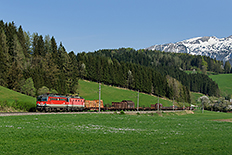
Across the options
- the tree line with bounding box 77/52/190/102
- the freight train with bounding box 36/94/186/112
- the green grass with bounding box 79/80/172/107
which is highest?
the tree line with bounding box 77/52/190/102

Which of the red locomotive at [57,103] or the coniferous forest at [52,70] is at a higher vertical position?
the coniferous forest at [52,70]

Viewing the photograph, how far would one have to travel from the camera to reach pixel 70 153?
1686cm

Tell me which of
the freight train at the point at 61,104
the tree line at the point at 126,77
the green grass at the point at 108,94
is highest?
the tree line at the point at 126,77

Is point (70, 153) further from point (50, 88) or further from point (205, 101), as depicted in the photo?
point (205, 101)

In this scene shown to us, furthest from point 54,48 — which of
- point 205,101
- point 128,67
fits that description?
point 205,101

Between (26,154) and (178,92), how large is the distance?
185956 mm

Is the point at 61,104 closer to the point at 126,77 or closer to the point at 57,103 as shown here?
the point at 57,103

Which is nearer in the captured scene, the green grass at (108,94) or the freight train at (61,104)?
the freight train at (61,104)

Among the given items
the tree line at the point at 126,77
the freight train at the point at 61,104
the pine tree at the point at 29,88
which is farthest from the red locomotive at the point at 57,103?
the tree line at the point at 126,77

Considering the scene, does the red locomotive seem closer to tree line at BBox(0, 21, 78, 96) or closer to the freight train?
the freight train

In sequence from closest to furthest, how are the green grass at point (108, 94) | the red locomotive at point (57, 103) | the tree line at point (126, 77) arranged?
the red locomotive at point (57, 103) → the green grass at point (108, 94) → the tree line at point (126, 77)

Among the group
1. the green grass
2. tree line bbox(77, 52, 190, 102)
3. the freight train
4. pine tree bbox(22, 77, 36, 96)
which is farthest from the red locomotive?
tree line bbox(77, 52, 190, 102)

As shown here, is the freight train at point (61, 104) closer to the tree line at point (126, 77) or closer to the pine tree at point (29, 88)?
the pine tree at point (29, 88)

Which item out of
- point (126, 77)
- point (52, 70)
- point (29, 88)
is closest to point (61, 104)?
point (29, 88)
